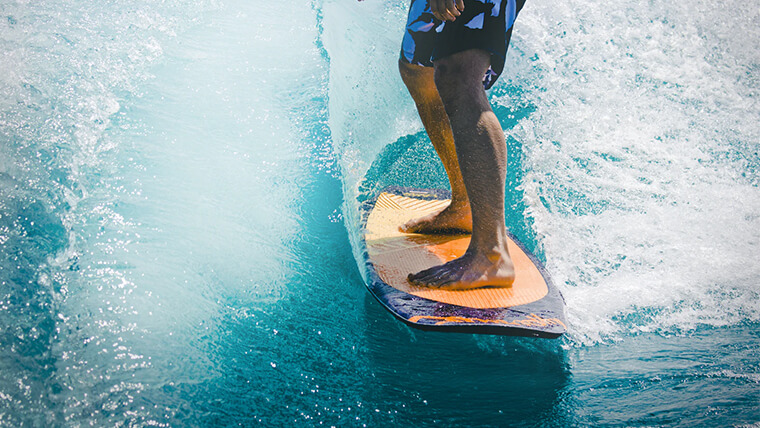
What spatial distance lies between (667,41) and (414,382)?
3019 mm

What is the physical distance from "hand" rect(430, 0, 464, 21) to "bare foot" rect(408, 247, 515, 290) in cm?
70

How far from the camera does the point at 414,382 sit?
134 cm

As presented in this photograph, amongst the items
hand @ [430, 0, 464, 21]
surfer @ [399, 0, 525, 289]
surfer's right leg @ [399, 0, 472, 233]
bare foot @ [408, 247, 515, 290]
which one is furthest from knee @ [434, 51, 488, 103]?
bare foot @ [408, 247, 515, 290]

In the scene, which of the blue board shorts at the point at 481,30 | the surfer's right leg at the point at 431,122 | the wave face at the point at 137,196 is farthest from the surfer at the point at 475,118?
the wave face at the point at 137,196

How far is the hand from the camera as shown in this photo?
132 centimetres

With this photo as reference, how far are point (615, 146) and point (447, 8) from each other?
1632 millimetres

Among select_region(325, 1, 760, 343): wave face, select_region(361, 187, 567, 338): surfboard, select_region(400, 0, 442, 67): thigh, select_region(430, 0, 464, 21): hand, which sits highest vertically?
select_region(430, 0, 464, 21): hand

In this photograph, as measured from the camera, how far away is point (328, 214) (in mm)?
1966

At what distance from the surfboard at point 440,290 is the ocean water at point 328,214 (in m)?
0.11

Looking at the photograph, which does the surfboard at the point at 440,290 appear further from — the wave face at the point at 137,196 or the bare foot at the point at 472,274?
the wave face at the point at 137,196

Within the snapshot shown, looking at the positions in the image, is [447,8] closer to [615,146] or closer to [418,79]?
[418,79]

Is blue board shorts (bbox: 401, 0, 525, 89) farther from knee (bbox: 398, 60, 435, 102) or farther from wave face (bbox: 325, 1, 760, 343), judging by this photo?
wave face (bbox: 325, 1, 760, 343)

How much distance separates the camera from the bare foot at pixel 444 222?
190 cm

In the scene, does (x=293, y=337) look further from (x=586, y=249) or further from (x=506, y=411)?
(x=586, y=249)
